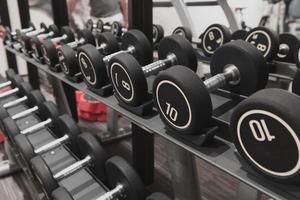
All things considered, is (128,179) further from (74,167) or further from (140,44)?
(140,44)

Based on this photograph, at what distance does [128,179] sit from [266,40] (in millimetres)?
703

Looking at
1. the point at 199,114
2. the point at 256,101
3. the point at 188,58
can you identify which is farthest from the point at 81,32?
the point at 256,101

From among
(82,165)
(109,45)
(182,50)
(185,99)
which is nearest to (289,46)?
(182,50)

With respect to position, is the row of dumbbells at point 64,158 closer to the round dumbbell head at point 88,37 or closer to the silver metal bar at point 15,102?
the silver metal bar at point 15,102

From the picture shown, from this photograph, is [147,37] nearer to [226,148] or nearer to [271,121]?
[226,148]

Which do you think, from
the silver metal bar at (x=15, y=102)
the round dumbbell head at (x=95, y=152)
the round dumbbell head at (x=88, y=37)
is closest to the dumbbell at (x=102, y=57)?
the round dumbbell head at (x=95, y=152)

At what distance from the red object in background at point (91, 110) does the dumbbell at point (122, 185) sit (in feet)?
4.14

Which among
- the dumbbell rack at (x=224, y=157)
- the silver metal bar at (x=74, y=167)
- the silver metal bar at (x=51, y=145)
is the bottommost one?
the silver metal bar at (x=74, y=167)

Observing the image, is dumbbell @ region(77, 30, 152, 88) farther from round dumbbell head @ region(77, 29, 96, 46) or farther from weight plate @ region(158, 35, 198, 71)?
round dumbbell head @ region(77, 29, 96, 46)

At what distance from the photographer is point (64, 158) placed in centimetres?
126

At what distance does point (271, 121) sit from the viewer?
47cm

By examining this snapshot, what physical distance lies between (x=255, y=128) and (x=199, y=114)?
5.3 inches

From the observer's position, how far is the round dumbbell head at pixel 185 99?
0.60m

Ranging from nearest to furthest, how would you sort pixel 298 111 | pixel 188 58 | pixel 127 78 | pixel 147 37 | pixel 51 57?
1. pixel 298 111
2. pixel 127 78
3. pixel 188 58
4. pixel 147 37
5. pixel 51 57
